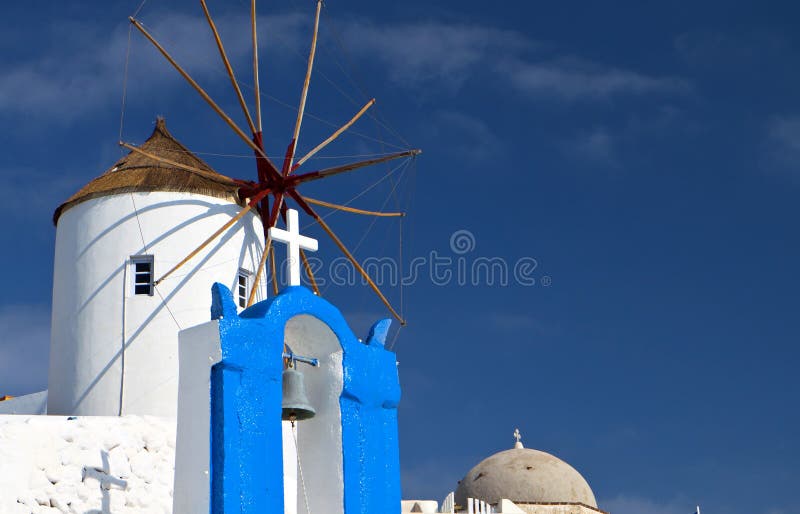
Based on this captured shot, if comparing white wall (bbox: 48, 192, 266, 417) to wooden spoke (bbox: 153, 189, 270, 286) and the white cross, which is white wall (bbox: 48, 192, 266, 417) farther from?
the white cross

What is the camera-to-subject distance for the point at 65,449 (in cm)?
1300

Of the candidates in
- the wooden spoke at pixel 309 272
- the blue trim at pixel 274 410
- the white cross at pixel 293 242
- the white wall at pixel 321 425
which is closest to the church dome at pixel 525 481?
the wooden spoke at pixel 309 272

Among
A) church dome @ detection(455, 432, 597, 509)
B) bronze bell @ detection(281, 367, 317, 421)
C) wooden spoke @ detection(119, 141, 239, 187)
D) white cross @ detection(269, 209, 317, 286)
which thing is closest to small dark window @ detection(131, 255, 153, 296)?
wooden spoke @ detection(119, 141, 239, 187)

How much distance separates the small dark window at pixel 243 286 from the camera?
16.7 m

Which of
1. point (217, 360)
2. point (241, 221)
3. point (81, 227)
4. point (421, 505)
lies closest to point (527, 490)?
point (421, 505)

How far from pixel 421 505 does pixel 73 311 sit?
6051 mm

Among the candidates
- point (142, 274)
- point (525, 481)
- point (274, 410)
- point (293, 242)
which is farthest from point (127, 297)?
point (525, 481)

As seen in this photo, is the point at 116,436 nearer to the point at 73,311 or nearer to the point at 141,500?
the point at 141,500

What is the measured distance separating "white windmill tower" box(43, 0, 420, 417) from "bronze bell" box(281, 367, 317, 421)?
4.66 m

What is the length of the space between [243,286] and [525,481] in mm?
9080

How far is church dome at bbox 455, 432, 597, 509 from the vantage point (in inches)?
919

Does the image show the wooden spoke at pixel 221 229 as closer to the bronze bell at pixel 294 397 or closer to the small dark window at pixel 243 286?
the small dark window at pixel 243 286

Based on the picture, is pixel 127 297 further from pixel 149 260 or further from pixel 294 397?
pixel 294 397

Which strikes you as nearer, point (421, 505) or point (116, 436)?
point (116, 436)
